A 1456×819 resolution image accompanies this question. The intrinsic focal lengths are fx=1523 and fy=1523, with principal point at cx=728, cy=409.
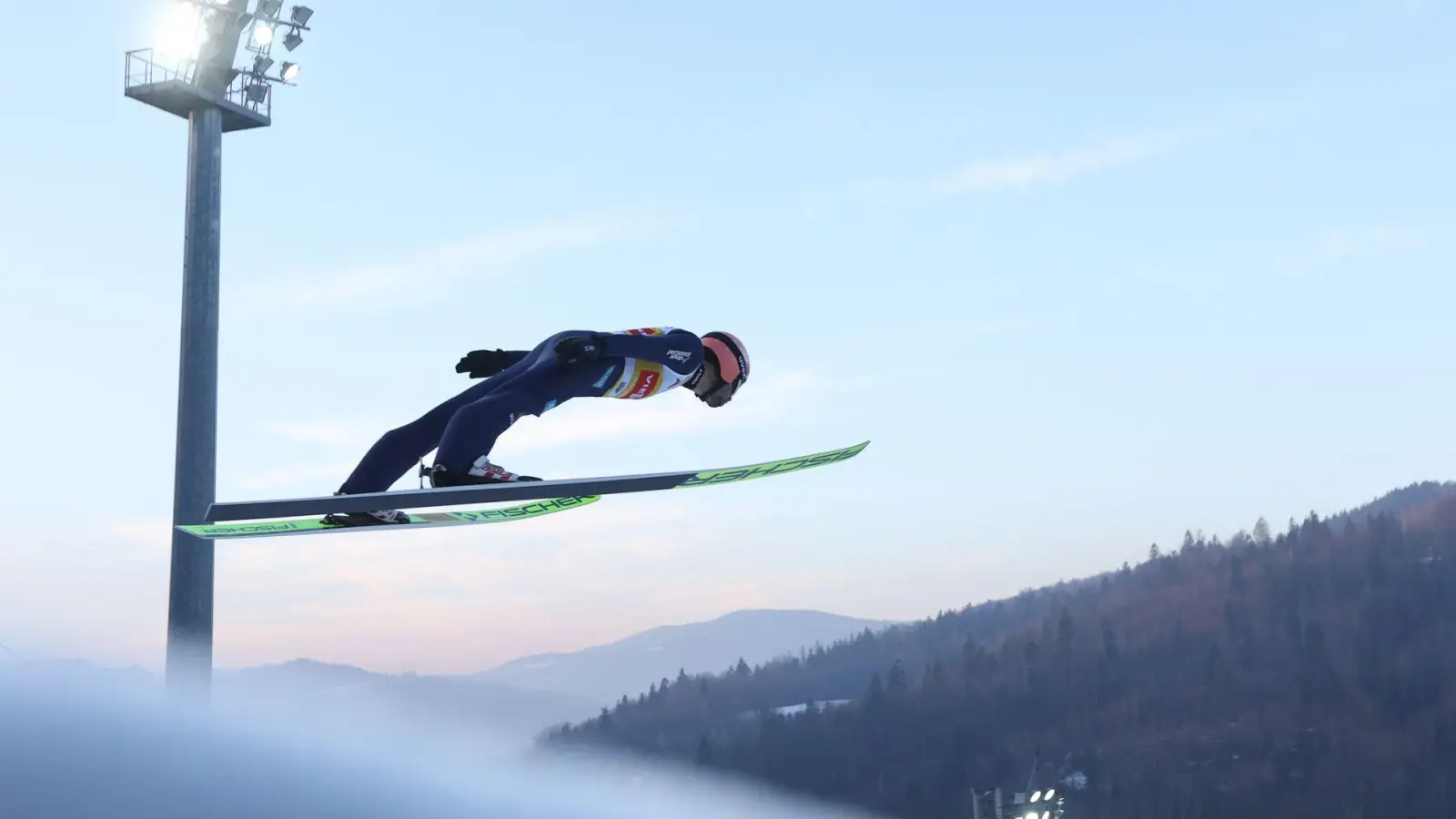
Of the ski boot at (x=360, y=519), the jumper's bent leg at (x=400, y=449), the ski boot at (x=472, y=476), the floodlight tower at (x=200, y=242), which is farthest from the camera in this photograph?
the floodlight tower at (x=200, y=242)

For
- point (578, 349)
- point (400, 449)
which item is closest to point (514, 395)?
point (578, 349)

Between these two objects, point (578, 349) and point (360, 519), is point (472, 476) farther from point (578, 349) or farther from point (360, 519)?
point (360, 519)

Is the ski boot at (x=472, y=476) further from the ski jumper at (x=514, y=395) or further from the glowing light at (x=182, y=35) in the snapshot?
the glowing light at (x=182, y=35)

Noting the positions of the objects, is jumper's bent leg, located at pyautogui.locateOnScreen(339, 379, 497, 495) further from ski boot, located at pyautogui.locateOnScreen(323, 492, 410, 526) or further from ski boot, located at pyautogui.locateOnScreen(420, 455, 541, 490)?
ski boot, located at pyautogui.locateOnScreen(323, 492, 410, 526)

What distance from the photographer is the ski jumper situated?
370 inches

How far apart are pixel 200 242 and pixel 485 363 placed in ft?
47.0

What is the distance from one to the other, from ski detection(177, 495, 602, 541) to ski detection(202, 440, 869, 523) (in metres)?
0.74

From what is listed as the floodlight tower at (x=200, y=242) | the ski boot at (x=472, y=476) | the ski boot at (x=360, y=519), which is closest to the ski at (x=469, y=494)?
the ski boot at (x=472, y=476)

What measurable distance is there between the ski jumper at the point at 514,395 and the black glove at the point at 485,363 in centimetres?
7

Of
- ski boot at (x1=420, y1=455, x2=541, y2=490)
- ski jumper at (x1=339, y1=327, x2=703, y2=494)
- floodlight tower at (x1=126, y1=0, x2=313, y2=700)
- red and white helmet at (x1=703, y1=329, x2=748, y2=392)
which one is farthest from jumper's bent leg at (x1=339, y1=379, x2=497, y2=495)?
floodlight tower at (x1=126, y1=0, x2=313, y2=700)

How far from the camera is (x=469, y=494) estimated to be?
9.31 meters

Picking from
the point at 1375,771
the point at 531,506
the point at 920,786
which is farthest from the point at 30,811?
the point at 1375,771

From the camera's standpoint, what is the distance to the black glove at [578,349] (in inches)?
379

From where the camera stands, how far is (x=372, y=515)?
35.1ft
